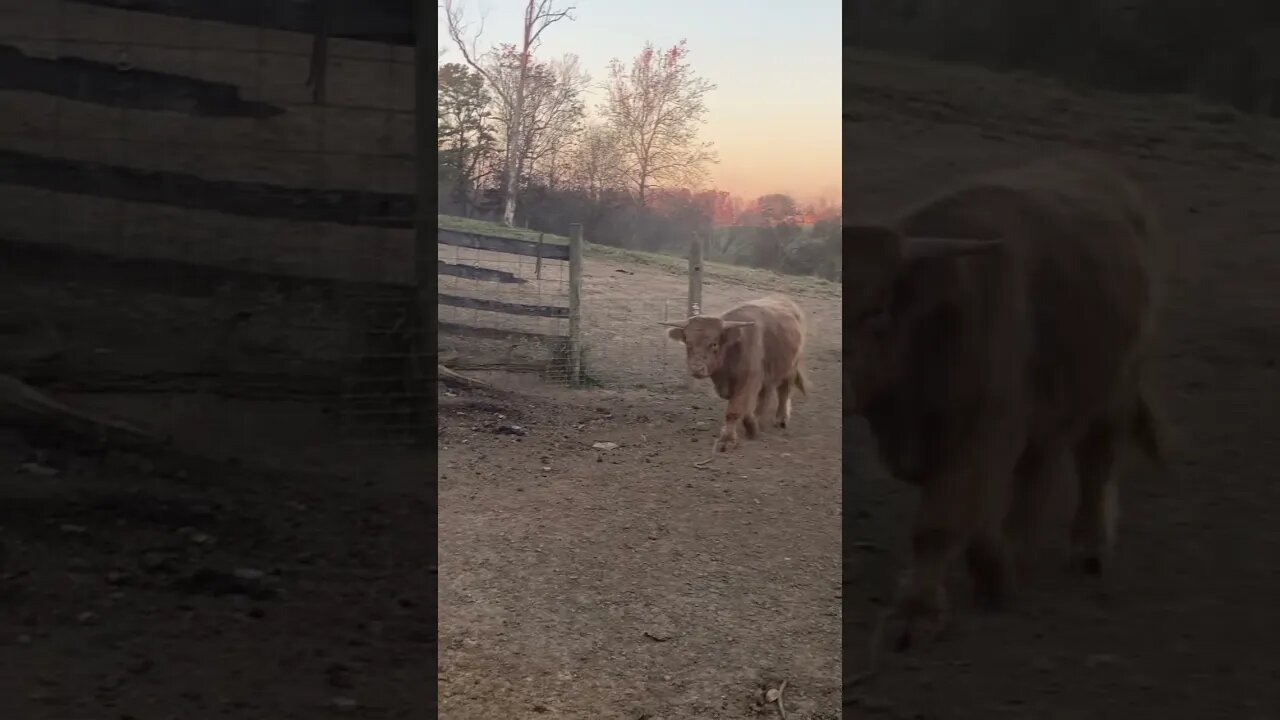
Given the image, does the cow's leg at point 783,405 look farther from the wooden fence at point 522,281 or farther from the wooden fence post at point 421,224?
the wooden fence post at point 421,224

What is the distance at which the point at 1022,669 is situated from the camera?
3.81 feet

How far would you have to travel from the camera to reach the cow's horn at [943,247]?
3.73 feet

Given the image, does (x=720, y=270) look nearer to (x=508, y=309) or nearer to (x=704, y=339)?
(x=704, y=339)

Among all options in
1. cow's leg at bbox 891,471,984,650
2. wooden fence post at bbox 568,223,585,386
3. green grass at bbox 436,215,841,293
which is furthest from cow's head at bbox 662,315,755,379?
cow's leg at bbox 891,471,984,650

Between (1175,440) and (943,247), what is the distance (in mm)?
446

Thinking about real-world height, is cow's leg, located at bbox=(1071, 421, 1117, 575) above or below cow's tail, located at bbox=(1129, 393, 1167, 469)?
below

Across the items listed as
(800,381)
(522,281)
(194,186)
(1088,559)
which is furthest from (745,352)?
(194,186)

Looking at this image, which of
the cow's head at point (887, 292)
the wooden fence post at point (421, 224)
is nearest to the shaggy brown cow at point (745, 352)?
the cow's head at point (887, 292)

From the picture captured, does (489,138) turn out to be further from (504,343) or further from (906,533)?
(906,533)

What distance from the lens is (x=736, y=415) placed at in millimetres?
1702

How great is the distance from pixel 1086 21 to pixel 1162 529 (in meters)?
0.76

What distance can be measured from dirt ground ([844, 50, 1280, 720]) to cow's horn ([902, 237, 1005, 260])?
0.22ft

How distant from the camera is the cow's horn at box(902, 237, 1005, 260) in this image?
1.14 m

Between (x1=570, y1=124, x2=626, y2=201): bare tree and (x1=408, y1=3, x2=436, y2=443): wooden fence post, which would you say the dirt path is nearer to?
(x1=570, y1=124, x2=626, y2=201): bare tree
